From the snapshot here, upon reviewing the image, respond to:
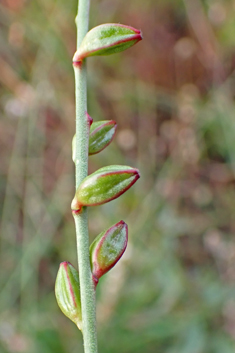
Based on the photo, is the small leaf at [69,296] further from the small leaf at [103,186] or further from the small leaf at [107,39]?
the small leaf at [107,39]

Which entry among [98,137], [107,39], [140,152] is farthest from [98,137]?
[140,152]

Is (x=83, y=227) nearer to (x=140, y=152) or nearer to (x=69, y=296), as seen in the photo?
(x=69, y=296)

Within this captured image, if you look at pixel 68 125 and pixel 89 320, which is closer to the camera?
pixel 89 320

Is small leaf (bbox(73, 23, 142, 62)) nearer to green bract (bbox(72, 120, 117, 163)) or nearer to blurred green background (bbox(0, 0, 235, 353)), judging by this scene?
green bract (bbox(72, 120, 117, 163))

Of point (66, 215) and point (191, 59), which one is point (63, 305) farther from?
point (191, 59)

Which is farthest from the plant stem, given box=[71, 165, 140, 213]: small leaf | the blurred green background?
the blurred green background

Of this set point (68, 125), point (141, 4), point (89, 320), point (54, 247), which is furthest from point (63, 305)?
point (141, 4)

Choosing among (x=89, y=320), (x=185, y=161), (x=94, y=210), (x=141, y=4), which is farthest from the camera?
(x=141, y=4)
